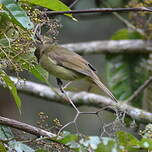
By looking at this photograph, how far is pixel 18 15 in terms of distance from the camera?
1.95m

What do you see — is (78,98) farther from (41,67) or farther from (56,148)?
(56,148)

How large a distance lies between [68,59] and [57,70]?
0.11 metres

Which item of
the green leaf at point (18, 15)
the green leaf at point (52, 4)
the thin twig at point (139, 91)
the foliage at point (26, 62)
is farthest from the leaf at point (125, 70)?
the green leaf at point (18, 15)

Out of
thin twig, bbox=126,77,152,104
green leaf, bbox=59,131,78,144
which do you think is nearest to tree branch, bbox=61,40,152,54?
thin twig, bbox=126,77,152,104

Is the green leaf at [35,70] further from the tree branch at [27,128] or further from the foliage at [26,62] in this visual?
the tree branch at [27,128]

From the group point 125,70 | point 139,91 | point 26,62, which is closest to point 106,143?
point 26,62

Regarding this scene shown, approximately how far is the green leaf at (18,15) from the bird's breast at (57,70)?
1.77 ft

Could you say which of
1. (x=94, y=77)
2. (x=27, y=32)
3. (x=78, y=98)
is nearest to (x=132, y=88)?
(x=78, y=98)

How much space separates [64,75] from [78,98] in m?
1.73

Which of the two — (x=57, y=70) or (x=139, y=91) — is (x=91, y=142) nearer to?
(x=57, y=70)

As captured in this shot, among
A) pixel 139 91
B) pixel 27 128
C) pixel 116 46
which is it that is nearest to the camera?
pixel 27 128

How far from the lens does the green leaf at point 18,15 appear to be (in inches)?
76.2

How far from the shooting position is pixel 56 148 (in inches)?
73.8

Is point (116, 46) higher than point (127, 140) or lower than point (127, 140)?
lower
